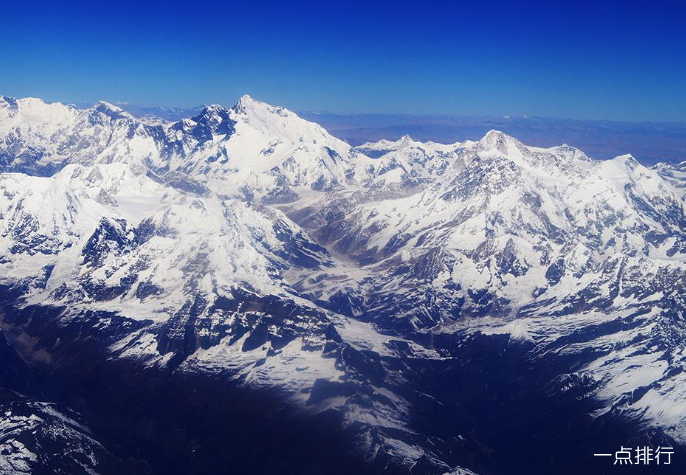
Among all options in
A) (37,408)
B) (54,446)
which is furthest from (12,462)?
(37,408)

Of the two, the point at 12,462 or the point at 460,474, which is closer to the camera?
the point at 12,462

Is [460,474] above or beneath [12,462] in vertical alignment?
beneath

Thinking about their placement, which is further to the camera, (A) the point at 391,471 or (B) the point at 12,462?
(A) the point at 391,471

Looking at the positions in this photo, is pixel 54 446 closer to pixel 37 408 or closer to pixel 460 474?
pixel 37 408

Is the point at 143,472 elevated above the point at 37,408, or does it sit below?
below

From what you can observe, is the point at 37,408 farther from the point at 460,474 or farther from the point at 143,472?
the point at 460,474

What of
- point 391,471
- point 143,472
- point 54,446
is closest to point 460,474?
point 391,471

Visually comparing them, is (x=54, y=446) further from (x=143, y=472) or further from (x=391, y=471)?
(x=391, y=471)

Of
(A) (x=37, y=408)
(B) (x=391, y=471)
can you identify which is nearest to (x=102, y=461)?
(A) (x=37, y=408)
